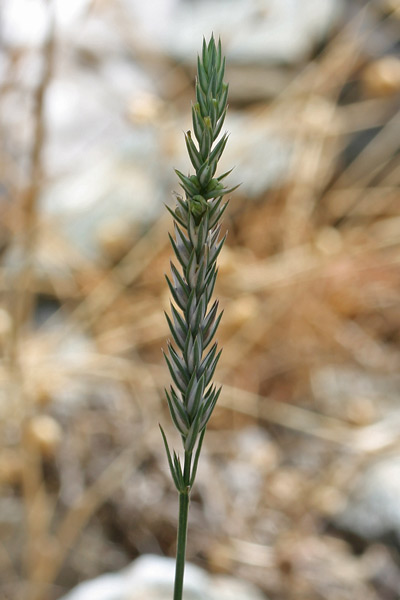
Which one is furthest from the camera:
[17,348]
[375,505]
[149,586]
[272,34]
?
[272,34]

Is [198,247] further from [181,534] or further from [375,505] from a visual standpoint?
[375,505]

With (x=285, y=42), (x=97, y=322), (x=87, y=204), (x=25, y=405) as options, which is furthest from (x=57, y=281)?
(x=285, y=42)

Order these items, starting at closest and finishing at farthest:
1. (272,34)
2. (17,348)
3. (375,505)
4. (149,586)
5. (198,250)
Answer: (198,250) → (149,586) → (17,348) → (375,505) → (272,34)

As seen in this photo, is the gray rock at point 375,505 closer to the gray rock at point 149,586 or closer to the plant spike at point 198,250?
the gray rock at point 149,586

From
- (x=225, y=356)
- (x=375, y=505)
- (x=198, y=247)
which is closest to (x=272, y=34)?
(x=225, y=356)

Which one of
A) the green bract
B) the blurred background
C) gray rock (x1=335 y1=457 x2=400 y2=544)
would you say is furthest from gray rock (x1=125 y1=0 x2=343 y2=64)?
the green bract
